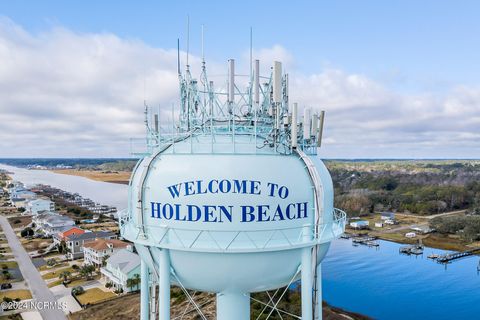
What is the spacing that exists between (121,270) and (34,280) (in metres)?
8.37

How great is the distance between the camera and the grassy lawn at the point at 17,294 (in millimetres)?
26922

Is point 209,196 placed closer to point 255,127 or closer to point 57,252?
point 255,127

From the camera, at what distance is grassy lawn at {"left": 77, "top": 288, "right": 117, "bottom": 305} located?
26.4 meters

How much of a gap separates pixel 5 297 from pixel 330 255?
2884cm

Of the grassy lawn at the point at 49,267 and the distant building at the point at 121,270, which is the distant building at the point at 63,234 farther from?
the distant building at the point at 121,270

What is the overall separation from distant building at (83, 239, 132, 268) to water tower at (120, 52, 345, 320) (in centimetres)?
2792

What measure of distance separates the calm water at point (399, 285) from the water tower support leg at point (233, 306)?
20.6 m

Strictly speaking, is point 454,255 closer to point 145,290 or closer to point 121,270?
point 121,270

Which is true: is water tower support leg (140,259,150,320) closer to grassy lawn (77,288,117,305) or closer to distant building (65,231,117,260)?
grassy lawn (77,288,117,305)

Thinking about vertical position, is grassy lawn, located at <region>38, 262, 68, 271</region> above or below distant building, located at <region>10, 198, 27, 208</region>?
below

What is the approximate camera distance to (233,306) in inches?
356

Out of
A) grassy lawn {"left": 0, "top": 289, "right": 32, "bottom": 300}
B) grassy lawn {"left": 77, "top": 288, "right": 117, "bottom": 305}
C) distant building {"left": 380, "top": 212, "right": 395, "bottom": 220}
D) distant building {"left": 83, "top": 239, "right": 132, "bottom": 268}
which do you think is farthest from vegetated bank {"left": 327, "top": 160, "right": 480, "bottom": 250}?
grassy lawn {"left": 0, "top": 289, "right": 32, "bottom": 300}

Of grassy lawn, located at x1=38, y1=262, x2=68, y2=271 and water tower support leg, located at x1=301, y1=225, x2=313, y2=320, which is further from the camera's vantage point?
grassy lawn, located at x1=38, y1=262, x2=68, y2=271

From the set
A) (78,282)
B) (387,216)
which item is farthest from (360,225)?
(78,282)
